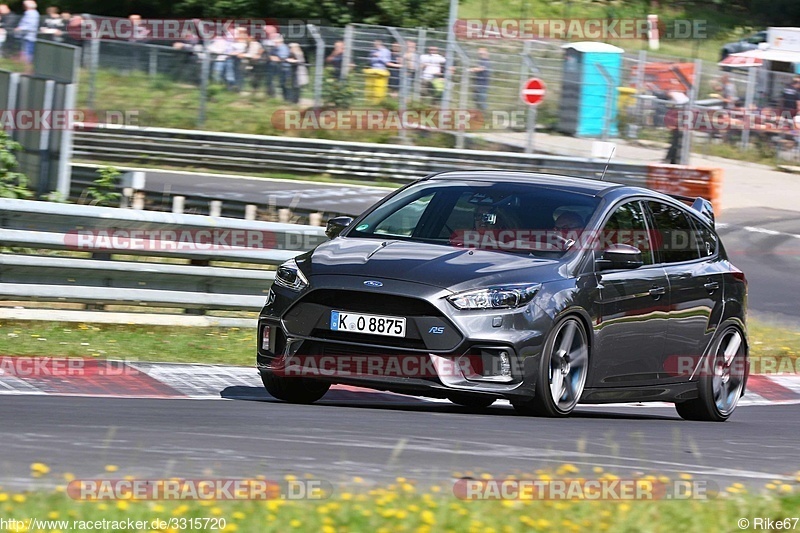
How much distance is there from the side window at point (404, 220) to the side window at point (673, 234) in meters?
1.59

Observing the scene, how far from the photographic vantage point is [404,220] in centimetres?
849

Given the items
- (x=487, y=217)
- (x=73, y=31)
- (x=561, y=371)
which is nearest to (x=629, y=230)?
(x=487, y=217)

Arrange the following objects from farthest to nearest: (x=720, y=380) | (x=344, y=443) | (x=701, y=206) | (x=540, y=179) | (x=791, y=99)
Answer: (x=791, y=99) → (x=701, y=206) → (x=720, y=380) → (x=540, y=179) → (x=344, y=443)

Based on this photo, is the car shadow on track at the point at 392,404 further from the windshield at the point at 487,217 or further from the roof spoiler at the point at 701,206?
the roof spoiler at the point at 701,206

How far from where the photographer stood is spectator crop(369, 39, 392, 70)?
87.2ft

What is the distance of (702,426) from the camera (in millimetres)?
8797

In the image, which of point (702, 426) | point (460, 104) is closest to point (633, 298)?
point (702, 426)

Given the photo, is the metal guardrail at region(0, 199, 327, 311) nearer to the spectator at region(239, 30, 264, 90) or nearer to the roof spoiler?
the roof spoiler

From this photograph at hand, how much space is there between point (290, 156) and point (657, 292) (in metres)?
18.5

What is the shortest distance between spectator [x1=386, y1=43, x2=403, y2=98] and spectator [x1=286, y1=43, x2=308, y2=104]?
168 cm

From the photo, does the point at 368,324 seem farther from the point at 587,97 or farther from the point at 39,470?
the point at 587,97

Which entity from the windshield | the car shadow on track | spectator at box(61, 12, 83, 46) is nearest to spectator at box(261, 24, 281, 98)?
spectator at box(61, 12, 83, 46)

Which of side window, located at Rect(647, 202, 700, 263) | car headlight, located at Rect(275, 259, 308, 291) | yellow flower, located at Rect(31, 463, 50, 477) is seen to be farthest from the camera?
side window, located at Rect(647, 202, 700, 263)

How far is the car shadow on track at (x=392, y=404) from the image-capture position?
26.9ft
